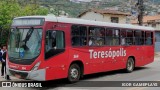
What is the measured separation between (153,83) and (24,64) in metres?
5.36

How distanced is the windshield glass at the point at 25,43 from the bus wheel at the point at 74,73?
207cm

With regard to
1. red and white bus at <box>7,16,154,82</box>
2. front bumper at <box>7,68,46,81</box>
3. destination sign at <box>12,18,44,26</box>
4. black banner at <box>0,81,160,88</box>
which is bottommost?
black banner at <box>0,81,160,88</box>

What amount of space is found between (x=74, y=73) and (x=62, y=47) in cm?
138

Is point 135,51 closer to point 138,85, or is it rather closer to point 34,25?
point 138,85

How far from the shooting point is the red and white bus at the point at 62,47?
12.2 m

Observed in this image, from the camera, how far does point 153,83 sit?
13.6 metres

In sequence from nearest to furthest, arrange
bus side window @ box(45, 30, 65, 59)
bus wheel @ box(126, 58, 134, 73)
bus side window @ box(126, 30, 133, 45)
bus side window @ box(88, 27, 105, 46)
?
bus side window @ box(45, 30, 65, 59) < bus side window @ box(88, 27, 105, 46) < bus side window @ box(126, 30, 133, 45) < bus wheel @ box(126, 58, 134, 73)

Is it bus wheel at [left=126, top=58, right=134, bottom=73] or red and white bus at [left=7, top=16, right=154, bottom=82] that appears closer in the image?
red and white bus at [left=7, top=16, right=154, bottom=82]

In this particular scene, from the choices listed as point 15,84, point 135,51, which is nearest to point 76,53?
point 15,84

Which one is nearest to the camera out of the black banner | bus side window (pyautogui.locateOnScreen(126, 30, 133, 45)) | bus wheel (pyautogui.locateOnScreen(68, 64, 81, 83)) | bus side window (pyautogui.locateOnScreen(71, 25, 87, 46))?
the black banner

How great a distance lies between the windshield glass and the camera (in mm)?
12234

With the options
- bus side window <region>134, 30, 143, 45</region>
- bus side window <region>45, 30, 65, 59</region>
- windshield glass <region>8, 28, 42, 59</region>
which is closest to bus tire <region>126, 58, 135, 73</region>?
bus side window <region>134, 30, 143, 45</region>

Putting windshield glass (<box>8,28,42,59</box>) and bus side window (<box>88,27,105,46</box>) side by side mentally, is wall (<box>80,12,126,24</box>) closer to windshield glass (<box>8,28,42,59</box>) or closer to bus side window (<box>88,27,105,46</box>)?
bus side window (<box>88,27,105,46</box>)

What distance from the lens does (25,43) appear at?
1245 centimetres
